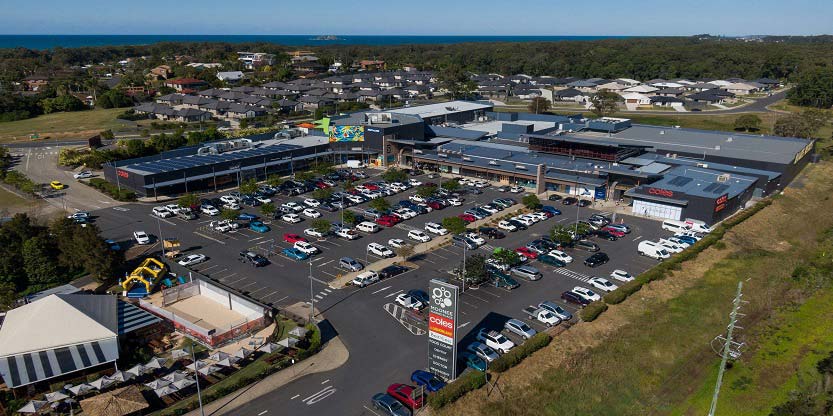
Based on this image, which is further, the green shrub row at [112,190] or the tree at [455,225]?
the green shrub row at [112,190]

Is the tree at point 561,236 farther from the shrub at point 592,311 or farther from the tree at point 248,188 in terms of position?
the tree at point 248,188

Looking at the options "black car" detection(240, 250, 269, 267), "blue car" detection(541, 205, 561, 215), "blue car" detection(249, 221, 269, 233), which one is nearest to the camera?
"black car" detection(240, 250, 269, 267)

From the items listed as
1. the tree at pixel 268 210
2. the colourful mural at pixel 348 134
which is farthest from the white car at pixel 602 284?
the colourful mural at pixel 348 134

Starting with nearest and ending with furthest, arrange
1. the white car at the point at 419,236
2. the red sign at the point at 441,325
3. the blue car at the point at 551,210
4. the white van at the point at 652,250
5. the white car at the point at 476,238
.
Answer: the red sign at the point at 441,325, the white van at the point at 652,250, the white car at the point at 476,238, the white car at the point at 419,236, the blue car at the point at 551,210

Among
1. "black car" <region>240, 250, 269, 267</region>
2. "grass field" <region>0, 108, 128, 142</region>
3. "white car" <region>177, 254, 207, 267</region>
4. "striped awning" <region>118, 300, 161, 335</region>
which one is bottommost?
"white car" <region>177, 254, 207, 267</region>

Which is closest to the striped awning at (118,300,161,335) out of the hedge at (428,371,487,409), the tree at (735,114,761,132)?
the hedge at (428,371,487,409)

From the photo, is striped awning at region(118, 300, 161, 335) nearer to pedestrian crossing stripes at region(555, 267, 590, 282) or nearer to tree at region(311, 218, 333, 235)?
tree at region(311, 218, 333, 235)

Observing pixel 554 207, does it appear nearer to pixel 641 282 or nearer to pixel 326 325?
pixel 641 282
